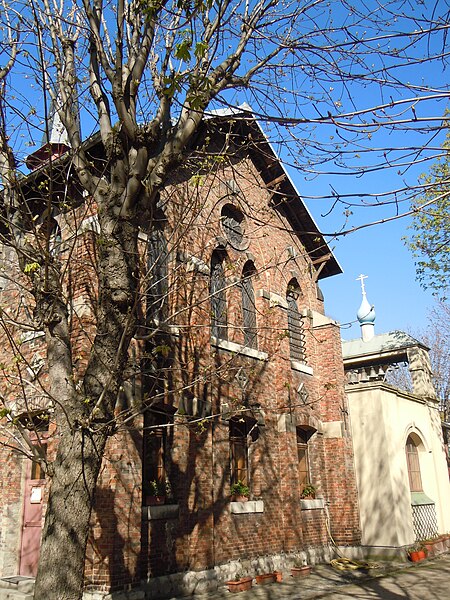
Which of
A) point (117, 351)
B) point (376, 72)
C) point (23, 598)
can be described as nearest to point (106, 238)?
point (117, 351)

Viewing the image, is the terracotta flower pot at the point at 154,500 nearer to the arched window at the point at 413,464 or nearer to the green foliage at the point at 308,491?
the green foliage at the point at 308,491

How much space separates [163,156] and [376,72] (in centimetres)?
281

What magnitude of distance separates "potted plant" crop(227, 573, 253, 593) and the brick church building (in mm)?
237

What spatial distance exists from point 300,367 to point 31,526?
308 inches

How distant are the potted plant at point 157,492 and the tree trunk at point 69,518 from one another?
15.4ft

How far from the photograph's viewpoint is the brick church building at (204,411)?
28.7 ft

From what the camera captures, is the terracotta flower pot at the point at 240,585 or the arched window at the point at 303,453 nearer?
the terracotta flower pot at the point at 240,585

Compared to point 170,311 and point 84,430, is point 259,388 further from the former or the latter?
point 84,430

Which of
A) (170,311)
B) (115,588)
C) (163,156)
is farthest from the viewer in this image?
(170,311)

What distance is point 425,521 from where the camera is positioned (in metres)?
16.5

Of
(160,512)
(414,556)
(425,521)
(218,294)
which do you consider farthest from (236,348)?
(425,521)

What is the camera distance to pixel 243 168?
15.2m

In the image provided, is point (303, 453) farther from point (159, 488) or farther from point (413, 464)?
point (159, 488)

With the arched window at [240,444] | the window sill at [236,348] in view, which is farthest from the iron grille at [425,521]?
the window sill at [236,348]
